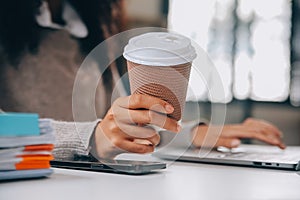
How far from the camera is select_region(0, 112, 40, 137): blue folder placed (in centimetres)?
59

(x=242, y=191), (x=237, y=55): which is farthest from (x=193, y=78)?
(x=237, y=55)

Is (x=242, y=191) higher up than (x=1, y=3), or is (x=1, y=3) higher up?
(x=1, y=3)

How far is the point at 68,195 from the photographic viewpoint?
1.71 feet

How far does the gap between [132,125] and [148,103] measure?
8cm

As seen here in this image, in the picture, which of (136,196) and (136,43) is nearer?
(136,196)

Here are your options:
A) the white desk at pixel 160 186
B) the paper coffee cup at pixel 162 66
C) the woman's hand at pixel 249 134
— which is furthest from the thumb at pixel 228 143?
the paper coffee cup at pixel 162 66

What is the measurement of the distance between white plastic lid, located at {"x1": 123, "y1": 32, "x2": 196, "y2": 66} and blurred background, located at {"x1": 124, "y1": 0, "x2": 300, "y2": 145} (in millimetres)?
2766

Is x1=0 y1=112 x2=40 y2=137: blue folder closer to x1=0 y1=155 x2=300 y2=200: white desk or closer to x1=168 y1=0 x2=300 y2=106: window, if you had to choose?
x1=0 y1=155 x2=300 y2=200: white desk

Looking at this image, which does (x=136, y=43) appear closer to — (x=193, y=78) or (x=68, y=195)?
(x=193, y=78)

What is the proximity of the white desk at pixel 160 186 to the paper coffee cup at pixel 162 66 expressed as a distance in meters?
0.11

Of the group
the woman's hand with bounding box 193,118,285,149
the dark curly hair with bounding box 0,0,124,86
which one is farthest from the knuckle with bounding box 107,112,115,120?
the dark curly hair with bounding box 0,0,124,86

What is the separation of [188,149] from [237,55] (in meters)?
2.67

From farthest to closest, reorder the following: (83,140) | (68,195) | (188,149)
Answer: (188,149), (83,140), (68,195)

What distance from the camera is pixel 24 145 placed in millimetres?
606
